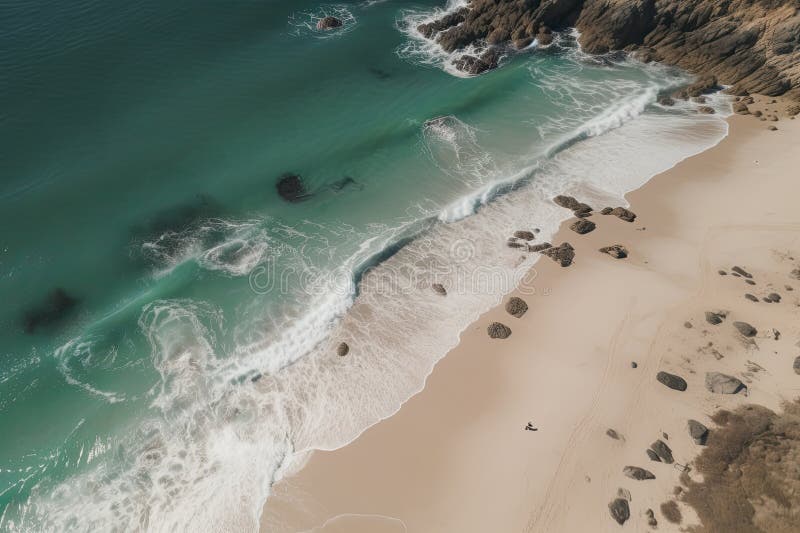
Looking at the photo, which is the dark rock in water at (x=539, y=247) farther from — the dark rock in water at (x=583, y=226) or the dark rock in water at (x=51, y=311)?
the dark rock in water at (x=51, y=311)

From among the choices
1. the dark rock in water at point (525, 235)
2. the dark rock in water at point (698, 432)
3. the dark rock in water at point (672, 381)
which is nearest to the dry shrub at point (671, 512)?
the dark rock in water at point (698, 432)

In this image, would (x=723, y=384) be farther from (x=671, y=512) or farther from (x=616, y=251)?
(x=616, y=251)

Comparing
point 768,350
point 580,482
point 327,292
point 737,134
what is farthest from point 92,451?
point 737,134

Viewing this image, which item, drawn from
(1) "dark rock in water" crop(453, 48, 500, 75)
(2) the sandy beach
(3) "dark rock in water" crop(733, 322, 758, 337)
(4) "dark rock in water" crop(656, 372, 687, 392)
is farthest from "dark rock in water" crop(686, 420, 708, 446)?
(1) "dark rock in water" crop(453, 48, 500, 75)

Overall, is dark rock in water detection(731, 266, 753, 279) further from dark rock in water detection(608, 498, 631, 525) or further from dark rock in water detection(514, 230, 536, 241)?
dark rock in water detection(608, 498, 631, 525)

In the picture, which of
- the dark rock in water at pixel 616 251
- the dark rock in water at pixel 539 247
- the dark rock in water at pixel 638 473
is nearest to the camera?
the dark rock in water at pixel 638 473

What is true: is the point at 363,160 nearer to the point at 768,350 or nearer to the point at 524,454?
the point at 524,454

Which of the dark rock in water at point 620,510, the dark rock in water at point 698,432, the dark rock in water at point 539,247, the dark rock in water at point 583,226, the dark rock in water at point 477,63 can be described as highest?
the dark rock in water at point 477,63
